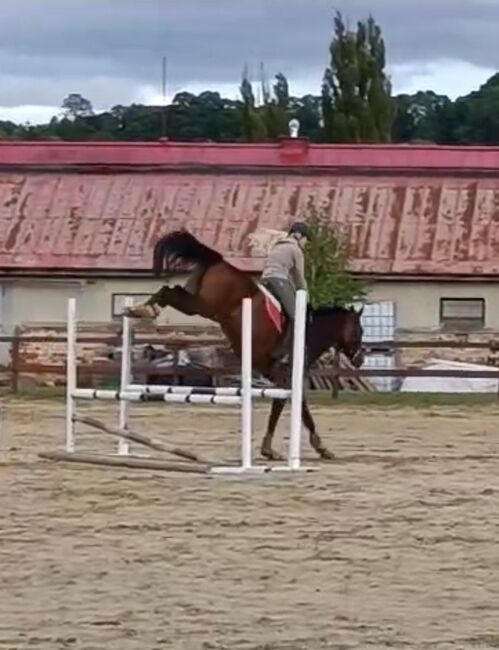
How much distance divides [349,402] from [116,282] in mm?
11772

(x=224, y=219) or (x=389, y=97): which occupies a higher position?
(x=389, y=97)

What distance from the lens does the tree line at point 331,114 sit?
6656 cm

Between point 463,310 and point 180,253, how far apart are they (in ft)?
71.2

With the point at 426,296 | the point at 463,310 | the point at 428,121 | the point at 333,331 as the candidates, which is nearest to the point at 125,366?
the point at 333,331

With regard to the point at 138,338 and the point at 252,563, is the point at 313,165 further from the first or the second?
the point at 252,563

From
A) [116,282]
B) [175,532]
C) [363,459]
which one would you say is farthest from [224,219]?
[175,532]

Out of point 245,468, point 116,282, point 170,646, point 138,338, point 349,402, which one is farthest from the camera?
point 116,282

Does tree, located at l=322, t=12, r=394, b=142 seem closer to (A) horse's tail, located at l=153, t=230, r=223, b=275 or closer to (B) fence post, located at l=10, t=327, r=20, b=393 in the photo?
(B) fence post, located at l=10, t=327, r=20, b=393

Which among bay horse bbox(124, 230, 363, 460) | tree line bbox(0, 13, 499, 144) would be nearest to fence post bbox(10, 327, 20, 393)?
bay horse bbox(124, 230, 363, 460)

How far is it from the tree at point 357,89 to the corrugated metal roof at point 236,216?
27.8 meters

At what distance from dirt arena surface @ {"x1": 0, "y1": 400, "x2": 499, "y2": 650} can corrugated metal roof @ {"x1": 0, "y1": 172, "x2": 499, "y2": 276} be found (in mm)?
20047

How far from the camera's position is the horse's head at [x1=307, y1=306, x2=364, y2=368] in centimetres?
1609

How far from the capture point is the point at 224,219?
123ft

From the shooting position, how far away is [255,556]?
9883mm
